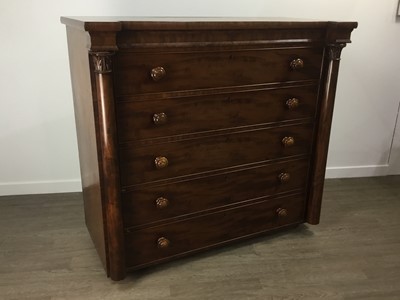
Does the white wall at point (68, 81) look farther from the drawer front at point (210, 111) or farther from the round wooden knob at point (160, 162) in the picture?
the round wooden knob at point (160, 162)

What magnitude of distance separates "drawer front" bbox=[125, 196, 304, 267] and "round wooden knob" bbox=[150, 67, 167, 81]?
0.62m

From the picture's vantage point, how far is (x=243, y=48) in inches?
59.2

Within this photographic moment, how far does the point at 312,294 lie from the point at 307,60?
0.98m

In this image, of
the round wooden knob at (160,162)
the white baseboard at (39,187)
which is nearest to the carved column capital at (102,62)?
the round wooden knob at (160,162)

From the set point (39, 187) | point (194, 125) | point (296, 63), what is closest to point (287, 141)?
point (296, 63)

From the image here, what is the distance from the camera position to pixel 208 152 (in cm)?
159

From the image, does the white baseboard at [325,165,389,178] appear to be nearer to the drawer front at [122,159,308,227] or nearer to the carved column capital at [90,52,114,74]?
the drawer front at [122,159,308,227]

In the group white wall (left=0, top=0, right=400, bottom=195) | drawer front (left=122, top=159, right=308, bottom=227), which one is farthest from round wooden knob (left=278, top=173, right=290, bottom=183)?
white wall (left=0, top=0, right=400, bottom=195)

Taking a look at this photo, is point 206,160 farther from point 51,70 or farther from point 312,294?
point 51,70

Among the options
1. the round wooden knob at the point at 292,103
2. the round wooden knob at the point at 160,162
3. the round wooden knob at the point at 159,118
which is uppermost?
the round wooden knob at the point at 159,118

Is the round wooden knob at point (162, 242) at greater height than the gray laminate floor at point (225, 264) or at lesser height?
greater

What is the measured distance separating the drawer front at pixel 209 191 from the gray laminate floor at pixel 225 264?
0.28m

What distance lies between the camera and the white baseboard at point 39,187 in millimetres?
2332

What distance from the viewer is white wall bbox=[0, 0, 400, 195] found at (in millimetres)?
2072
